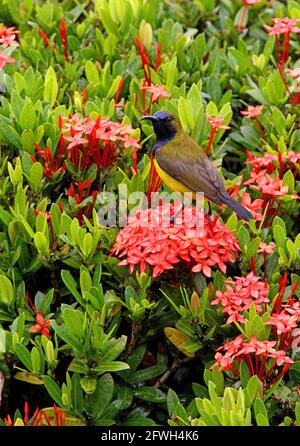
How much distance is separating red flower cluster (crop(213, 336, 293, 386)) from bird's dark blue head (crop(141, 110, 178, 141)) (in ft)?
4.01

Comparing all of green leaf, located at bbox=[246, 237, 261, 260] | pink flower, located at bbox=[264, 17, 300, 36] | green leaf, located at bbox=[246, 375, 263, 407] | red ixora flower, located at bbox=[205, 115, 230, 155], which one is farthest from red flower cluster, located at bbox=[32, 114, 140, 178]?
green leaf, located at bbox=[246, 375, 263, 407]

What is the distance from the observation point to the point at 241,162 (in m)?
5.16

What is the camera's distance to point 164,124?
4.50 metres

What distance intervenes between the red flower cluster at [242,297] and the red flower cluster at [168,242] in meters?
0.11

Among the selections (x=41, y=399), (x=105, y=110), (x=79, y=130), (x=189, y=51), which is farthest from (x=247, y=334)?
(x=189, y=51)

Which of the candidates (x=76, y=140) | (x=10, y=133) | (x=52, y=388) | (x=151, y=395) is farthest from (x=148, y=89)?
(x=52, y=388)

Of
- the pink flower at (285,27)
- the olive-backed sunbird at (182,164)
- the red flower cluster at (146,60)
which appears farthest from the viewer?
the pink flower at (285,27)

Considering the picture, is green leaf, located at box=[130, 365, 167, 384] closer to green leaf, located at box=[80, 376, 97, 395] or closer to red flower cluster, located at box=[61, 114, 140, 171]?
green leaf, located at box=[80, 376, 97, 395]

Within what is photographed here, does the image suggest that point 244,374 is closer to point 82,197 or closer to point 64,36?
point 82,197

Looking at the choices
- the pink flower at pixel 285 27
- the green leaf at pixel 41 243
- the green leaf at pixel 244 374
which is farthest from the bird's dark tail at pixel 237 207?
the pink flower at pixel 285 27

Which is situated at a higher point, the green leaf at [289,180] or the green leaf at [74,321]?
the green leaf at [289,180]

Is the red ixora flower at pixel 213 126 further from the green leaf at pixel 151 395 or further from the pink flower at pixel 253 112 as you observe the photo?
the green leaf at pixel 151 395

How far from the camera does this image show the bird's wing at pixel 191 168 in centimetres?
430

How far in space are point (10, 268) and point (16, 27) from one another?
2.46m
